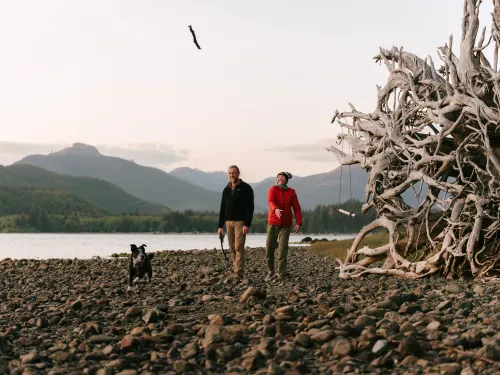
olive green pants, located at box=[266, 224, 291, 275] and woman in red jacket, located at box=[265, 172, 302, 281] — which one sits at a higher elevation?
woman in red jacket, located at box=[265, 172, 302, 281]

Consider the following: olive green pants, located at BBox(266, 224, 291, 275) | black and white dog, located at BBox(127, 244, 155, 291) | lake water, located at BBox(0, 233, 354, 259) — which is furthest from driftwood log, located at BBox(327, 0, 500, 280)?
lake water, located at BBox(0, 233, 354, 259)

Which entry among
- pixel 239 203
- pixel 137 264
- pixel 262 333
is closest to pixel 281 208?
pixel 239 203

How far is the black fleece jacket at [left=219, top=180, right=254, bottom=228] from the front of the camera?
16.7m

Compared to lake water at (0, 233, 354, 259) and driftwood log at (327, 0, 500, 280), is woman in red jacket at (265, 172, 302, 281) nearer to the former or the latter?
driftwood log at (327, 0, 500, 280)

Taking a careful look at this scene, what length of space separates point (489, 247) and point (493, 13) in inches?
256

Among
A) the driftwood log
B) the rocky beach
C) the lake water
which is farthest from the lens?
the lake water

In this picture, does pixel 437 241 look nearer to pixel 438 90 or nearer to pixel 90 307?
pixel 438 90

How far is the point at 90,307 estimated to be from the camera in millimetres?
12992

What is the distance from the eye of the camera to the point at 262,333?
917 cm

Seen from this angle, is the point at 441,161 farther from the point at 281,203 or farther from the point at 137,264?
the point at 137,264

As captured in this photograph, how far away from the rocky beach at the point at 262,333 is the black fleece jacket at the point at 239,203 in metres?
2.94

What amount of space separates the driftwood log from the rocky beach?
292 centimetres

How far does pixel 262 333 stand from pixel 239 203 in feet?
25.4

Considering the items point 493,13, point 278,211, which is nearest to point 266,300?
point 278,211
